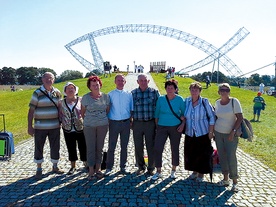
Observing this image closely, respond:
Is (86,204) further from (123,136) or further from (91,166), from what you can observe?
(123,136)

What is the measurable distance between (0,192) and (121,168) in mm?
2334

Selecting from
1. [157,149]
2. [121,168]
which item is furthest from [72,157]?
[157,149]

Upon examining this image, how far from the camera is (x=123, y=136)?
5828 mm

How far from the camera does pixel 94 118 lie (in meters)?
5.39

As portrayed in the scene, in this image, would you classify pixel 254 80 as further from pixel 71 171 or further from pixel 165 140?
pixel 71 171

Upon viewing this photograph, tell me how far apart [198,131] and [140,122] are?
1.16m

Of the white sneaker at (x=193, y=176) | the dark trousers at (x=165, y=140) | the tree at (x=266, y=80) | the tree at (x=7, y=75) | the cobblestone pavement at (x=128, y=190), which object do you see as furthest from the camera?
the tree at (x=266, y=80)

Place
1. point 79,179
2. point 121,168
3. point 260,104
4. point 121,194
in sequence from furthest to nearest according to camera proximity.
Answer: point 260,104
point 121,168
point 79,179
point 121,194

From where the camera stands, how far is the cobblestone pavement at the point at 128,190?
4.67m

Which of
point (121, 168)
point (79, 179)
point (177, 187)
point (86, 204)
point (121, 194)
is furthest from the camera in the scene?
point (121, 168)

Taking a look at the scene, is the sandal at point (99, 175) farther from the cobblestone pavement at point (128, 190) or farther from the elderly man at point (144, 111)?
the elderly man at point (144, 111)

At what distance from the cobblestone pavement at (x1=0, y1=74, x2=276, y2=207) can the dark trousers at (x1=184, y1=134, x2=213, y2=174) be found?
0.32m

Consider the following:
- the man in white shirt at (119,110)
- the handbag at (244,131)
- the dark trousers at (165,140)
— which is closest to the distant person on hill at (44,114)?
the man in white shirt at (119,110)

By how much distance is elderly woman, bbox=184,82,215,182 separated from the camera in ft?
17.3
